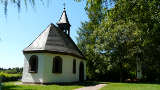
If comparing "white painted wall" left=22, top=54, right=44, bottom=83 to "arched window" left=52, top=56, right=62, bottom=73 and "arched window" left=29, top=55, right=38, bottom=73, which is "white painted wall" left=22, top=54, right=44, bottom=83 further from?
"arched window" left=52, top=56, right=62, bottom=73

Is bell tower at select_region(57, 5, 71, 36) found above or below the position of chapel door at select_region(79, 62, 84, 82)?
above

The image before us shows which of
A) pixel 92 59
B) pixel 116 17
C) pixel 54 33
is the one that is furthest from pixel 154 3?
pixel 92 59

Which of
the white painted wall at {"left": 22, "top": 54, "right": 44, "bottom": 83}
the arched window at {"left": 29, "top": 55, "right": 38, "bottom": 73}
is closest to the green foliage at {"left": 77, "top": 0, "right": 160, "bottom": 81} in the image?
the white painted wall at {"left": 22, "top": 54, "right": 44, "bottom": 83}

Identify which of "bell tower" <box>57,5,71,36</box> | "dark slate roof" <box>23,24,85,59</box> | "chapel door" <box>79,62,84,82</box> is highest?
"bell tower" <box>57,5,71,36</box>

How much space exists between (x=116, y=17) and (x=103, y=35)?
21403mm

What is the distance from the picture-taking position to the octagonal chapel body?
21453mm

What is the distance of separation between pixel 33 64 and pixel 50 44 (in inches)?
115

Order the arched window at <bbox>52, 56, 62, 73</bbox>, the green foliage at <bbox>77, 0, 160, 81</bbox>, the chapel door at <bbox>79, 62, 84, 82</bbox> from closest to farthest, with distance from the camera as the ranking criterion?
the arched window at <bbox>52, 56, 62, 73</bbox> < the chapel door at <bbox>79, 62, 84, 82</bbox> < the green foliage at <bbox>77, 0, 160, 81</bbox>

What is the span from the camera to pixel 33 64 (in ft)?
72.6

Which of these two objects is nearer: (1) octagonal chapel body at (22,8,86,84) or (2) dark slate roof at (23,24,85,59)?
(1) octagonal chapel body at (22,8,86,84)

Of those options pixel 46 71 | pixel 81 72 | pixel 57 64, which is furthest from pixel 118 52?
pixel 46 71

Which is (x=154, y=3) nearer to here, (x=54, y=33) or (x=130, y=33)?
(x=54, y=33)

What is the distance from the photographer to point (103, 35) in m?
31.4

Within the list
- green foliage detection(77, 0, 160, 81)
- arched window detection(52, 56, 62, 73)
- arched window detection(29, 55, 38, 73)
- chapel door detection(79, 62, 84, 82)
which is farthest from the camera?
green foliage detection(77, 0, 160, 81)
